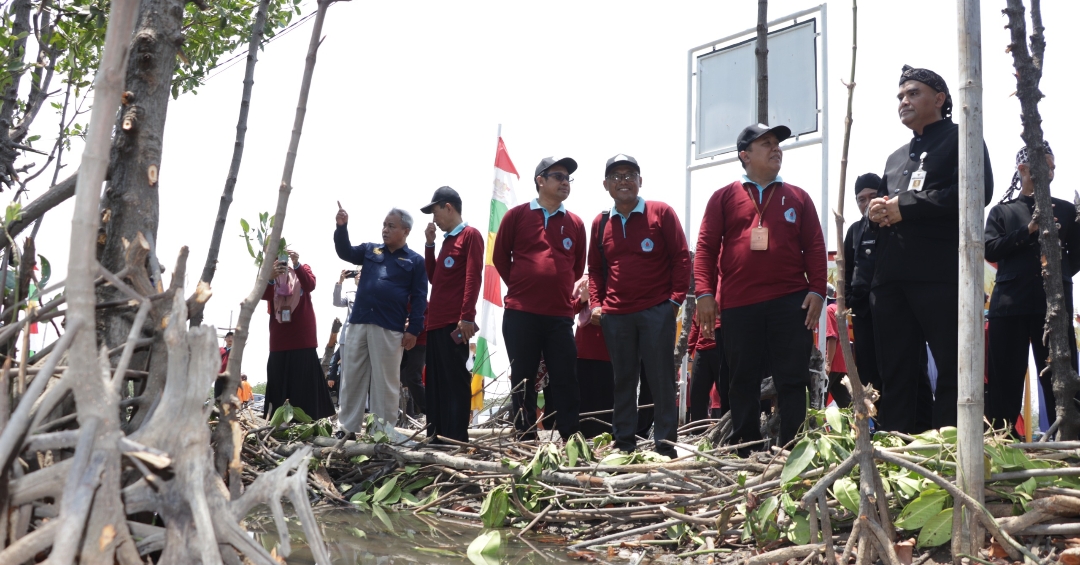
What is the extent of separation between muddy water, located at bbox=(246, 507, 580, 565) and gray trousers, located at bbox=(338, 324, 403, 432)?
6.71 ft

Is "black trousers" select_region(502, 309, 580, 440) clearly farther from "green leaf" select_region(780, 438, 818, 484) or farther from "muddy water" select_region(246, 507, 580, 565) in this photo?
"green leaf" select_region(780, 438, 818, 484)

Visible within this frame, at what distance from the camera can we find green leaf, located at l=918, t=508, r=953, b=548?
3.03m

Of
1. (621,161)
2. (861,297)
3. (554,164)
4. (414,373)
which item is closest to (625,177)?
(621,161)

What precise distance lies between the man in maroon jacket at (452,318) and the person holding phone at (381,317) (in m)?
0.50

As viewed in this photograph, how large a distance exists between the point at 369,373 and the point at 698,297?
3.09 m

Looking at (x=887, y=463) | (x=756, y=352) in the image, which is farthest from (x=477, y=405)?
(x=887, y=463)

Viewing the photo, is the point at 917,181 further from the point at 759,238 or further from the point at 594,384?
the point at 594,384

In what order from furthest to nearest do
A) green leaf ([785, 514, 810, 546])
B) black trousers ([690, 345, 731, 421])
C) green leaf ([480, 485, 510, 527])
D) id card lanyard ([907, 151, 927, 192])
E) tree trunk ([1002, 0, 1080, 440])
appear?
1. black trousers ([690, 345, 731, 421])
2. green leaf ([480, 485, 510, 527])
3. id card lanyard ([907, 151, 927, 192])
4. tree trunk ([1002, 0, 1080, 440])
5. green leaf ([785, 514, 810, 546])

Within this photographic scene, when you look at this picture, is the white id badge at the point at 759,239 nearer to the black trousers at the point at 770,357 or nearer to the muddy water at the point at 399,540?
the black trousers at the point at 770,357

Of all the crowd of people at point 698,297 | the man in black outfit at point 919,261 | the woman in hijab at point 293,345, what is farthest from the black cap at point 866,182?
the woman in hijab at point 293,345

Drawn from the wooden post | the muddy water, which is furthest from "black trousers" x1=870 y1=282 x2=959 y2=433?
the muddy water

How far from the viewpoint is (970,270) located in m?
3.01

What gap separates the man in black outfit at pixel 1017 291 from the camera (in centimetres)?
501

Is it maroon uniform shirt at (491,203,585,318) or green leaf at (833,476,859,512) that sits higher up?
maroon uniform shirt at (491,203,585,318)
